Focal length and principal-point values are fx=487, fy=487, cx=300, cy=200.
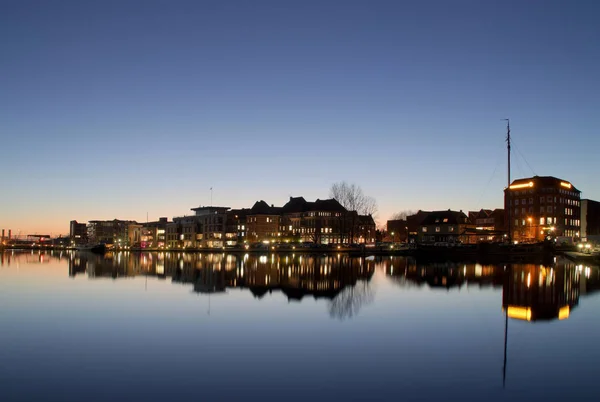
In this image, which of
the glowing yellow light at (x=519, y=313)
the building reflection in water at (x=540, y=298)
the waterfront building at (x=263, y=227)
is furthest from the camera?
the waterfront building at (x=263, y=227)

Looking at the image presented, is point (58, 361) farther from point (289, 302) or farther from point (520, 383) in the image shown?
point (289, 302)

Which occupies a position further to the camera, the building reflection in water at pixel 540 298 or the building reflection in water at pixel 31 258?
the building reflection in water at pixel 31 258

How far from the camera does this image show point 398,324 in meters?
21.8

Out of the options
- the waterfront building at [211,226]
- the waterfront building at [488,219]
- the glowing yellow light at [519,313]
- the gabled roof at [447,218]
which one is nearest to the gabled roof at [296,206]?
the waterfront building at [211,226]

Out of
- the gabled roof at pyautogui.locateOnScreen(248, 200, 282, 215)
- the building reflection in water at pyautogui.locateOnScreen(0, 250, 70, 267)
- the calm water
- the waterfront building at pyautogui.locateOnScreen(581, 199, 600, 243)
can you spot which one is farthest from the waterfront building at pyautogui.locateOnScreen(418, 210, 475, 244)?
the calm water

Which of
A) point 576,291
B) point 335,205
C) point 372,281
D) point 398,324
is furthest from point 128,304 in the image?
point 335,205

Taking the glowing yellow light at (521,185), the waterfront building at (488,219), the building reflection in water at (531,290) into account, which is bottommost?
the building reflection in water at (531,290)

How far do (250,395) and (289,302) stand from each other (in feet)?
56.8

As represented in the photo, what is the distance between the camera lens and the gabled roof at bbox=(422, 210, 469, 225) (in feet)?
459

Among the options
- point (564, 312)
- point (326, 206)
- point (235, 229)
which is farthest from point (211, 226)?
point (564, 312)

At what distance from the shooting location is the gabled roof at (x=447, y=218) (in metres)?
140

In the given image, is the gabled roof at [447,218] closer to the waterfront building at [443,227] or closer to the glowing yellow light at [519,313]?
the waterfront building at [443,227]

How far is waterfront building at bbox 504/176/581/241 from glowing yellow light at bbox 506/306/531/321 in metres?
98.0

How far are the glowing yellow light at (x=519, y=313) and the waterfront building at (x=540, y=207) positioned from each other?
97997mm
